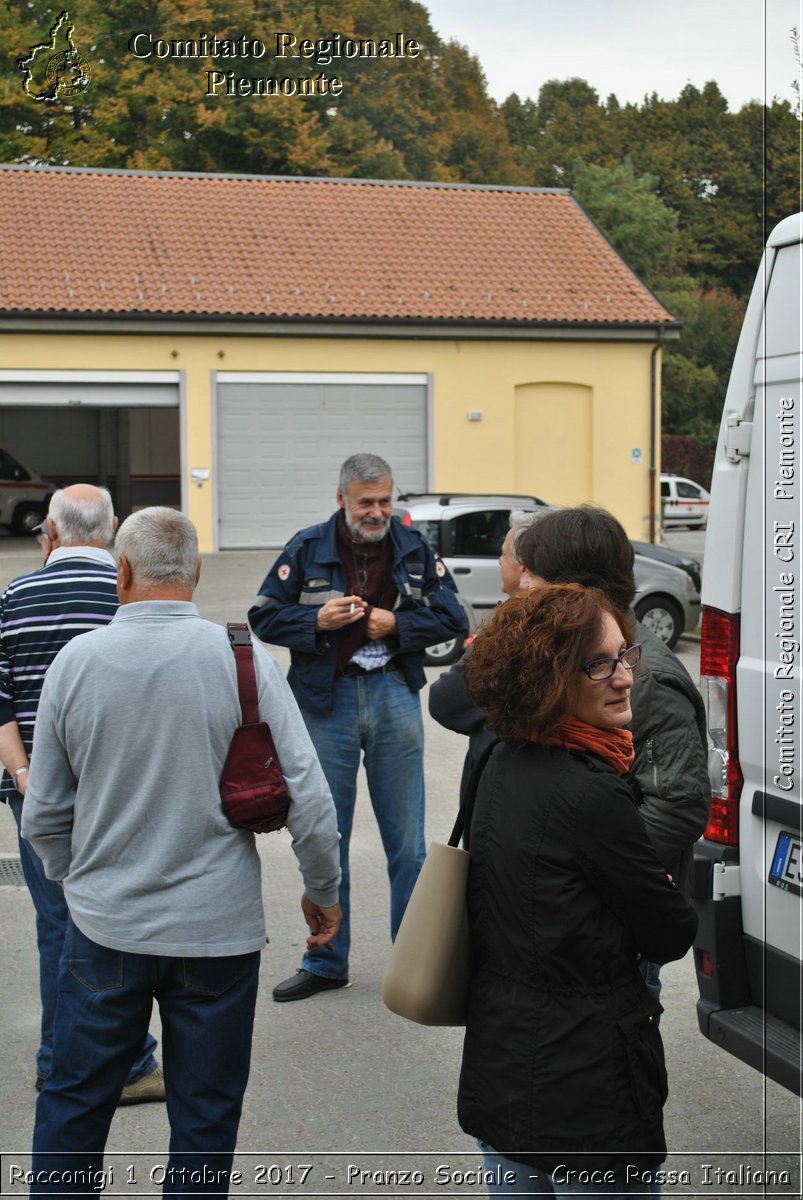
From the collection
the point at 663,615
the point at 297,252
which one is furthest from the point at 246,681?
the point at 297,252

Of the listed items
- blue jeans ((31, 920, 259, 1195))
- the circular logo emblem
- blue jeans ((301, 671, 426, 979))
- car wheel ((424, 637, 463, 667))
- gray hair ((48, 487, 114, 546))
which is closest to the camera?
blue jeans ((31, 920, 259, 1195))

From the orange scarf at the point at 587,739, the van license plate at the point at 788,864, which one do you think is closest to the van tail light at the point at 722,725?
the van license plate at the point at 788,864

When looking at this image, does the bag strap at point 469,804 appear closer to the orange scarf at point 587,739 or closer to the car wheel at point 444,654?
the orange scarf at point 587,739

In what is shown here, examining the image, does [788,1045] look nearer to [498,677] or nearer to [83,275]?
[498,677]

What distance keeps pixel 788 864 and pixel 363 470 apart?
2246mm

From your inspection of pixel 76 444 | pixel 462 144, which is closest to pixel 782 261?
pixel 76 444

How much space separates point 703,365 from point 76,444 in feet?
84.3

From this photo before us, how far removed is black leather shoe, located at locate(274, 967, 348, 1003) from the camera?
16.8 ft

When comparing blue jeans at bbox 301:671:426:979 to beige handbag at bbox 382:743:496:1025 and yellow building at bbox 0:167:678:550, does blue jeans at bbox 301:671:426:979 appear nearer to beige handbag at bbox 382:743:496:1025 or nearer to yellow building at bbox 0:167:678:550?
beige handbag at bbox 382:743:496:1025

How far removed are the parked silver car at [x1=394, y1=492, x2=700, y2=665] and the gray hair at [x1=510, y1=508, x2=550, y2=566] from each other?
10469 mm

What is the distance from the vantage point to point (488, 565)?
48.1 feet

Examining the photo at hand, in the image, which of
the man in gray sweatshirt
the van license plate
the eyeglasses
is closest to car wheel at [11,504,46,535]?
the man in gray sweatshirt

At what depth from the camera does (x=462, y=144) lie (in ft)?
163

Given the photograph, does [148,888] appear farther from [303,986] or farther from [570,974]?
[303,986]
